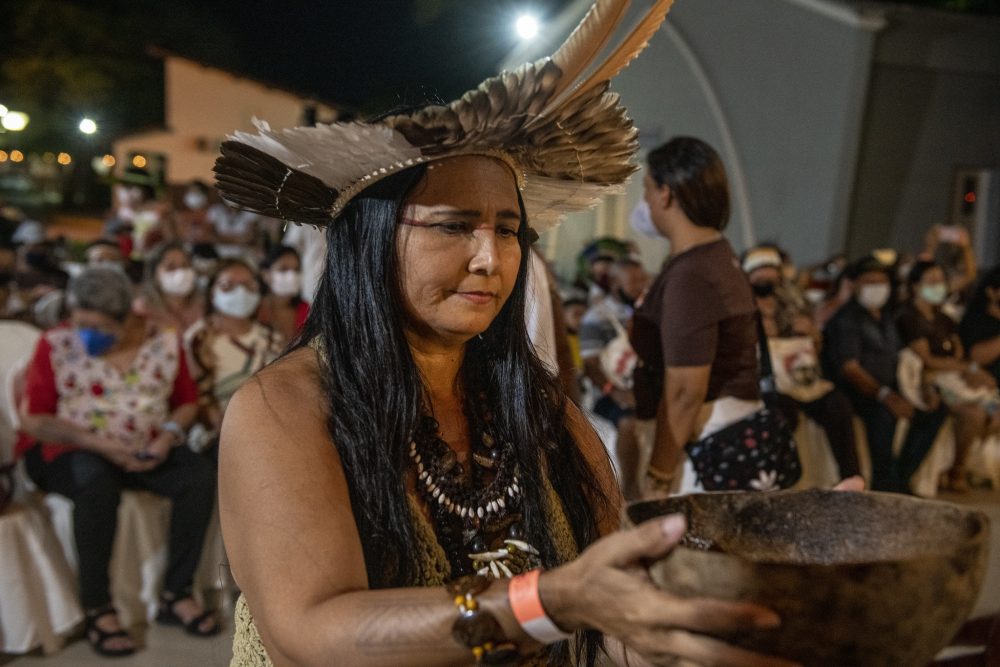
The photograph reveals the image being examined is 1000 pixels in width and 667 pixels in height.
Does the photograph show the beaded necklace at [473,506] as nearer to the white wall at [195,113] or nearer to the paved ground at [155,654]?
the paved ground at [155,654]

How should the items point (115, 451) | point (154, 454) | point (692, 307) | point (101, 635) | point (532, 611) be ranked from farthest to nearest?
point (154, 454)
point (115, 451)
point (101, 635)
point (692, 307)
point (532, 611)

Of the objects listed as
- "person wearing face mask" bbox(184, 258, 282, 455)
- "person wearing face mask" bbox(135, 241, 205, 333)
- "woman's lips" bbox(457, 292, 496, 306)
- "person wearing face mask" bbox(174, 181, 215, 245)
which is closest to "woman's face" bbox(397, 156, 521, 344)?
"woman's lips" bbox(457, 292, 496, 306)

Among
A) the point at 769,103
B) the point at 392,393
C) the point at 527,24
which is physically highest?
the point at 527,24

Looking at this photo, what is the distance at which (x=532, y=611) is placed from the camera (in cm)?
114

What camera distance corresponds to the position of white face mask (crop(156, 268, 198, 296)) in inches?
242

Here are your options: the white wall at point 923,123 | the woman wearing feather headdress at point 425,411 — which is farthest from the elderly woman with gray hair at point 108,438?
the white wall at point 923,123

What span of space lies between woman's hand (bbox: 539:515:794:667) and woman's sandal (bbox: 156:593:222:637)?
13.3 ft

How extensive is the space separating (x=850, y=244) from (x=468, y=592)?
12.2 metres

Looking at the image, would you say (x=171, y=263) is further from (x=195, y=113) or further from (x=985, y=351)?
(x=195, y=113)

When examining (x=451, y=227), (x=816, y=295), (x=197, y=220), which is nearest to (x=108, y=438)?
(x=451, y=227)

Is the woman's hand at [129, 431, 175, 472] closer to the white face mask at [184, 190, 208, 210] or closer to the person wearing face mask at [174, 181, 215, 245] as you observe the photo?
the person wearing face mask at [174, 181, 215, 245]

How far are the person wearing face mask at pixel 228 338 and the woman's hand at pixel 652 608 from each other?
4451mm

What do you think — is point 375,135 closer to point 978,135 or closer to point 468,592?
point 468,592

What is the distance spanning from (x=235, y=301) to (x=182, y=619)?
182 cm
